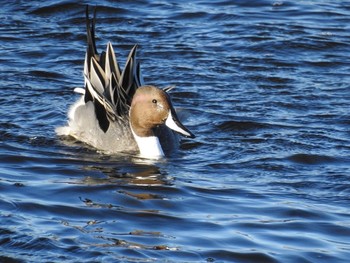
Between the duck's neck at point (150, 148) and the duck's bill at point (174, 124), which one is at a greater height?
the duck's bill at point (174, 124)

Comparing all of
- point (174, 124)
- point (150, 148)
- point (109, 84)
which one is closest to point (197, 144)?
point (150, 148)

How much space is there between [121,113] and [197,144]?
0.75 meters

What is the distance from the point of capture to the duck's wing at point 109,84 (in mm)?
10172

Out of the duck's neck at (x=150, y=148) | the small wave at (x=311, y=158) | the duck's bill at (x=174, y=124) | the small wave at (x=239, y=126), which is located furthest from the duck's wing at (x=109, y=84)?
the small wave at (x=311, y=158)

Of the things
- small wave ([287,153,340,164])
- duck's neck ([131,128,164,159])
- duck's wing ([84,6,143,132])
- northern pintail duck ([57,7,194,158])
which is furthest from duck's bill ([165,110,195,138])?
small wave ([287,153,340,164])

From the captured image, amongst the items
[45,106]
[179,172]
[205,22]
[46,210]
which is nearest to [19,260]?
[46,210]

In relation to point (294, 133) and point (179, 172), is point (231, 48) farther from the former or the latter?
point (179, 172)

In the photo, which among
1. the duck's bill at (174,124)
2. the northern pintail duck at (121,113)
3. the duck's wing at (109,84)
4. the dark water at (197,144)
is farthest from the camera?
the duck's wing at (109,84)

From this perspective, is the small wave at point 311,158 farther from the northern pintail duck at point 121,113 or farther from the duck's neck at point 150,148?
the duck's neck at point 150,148

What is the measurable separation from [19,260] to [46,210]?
1.12m

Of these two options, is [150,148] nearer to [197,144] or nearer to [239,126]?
[197,144]

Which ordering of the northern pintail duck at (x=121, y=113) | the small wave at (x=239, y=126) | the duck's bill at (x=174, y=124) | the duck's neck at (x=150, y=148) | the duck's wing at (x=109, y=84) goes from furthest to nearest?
the small wave at (x=239, y=126), the duck's wing at (x=109, y=84), the duck's neck at (x=150, y=148), the northern pintail duck at (x=121, y=113), the duck's bill at (x=174, y=124)

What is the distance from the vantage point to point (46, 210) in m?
7.81

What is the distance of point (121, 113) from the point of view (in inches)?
404
